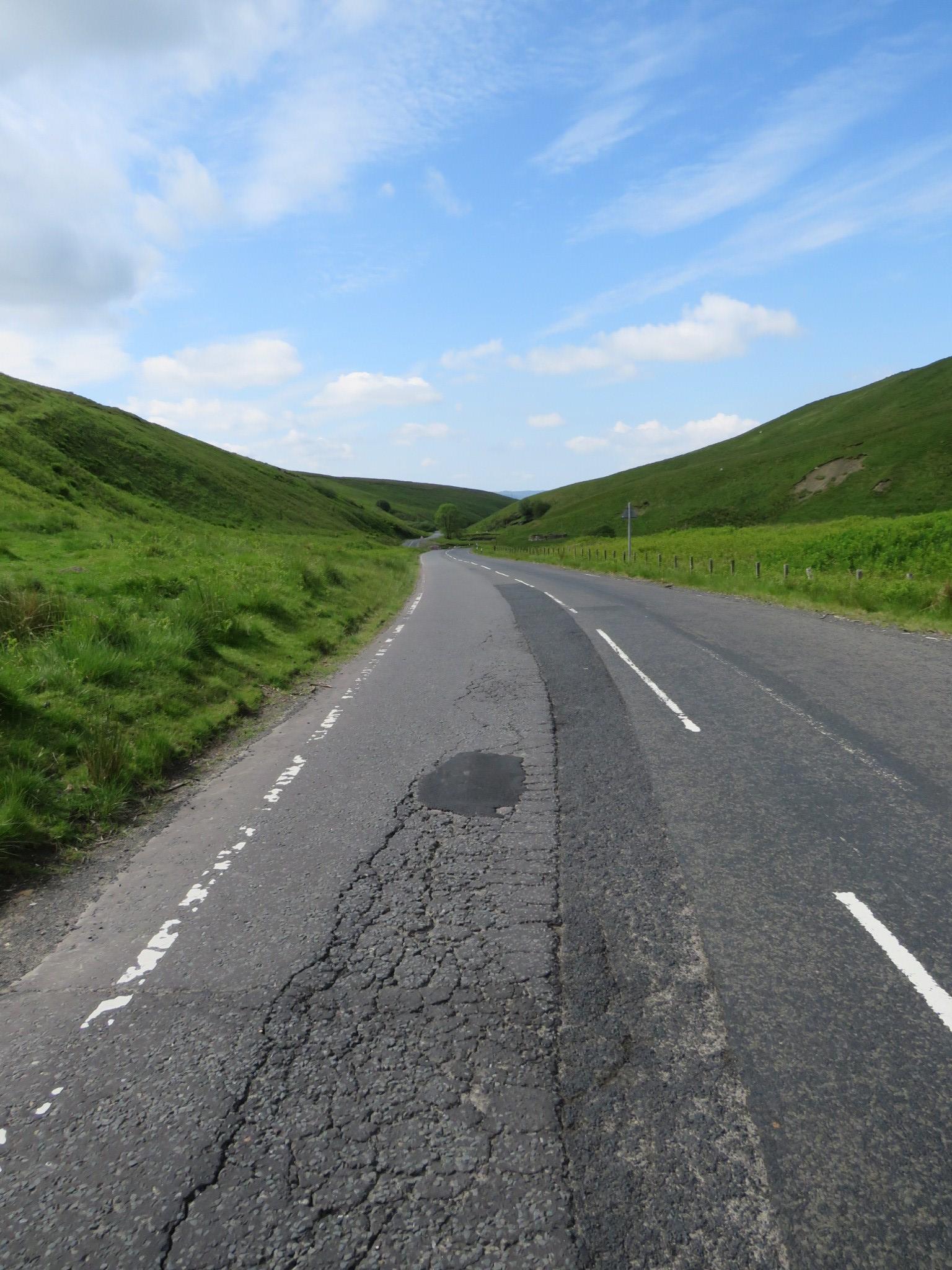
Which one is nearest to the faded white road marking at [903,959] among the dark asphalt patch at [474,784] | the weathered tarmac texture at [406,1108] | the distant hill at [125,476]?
the weathered tarmac texture at [406,1108]

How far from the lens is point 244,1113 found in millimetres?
2779

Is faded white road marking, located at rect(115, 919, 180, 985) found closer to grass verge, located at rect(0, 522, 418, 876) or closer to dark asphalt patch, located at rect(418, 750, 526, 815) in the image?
grass verge, located at rect(0, 522, 418, 876)

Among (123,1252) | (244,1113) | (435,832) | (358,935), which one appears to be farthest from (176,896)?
(123,1252)

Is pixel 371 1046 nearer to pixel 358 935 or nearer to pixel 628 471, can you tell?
pixel 358 935

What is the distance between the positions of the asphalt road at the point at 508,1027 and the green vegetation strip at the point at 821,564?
12.0 m

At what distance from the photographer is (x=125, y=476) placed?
2594 inches

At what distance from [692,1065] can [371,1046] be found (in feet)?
4.26

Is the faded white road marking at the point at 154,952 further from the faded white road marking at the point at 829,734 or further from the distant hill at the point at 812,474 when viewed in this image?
the distant hill at the point at 812,474

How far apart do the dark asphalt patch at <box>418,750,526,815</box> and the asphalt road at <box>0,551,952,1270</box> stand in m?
0.05

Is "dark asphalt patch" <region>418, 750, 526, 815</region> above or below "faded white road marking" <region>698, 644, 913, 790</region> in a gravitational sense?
above

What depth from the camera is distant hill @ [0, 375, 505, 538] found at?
45062 millimetres

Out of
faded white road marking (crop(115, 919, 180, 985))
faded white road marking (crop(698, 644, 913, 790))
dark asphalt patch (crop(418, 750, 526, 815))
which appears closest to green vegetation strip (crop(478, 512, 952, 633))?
faded white road marking (crop(698, 644, 913, 790))

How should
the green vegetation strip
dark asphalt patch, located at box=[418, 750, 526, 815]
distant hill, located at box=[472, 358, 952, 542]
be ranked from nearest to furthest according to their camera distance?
1. dark asphalt patch, located at box=[418, 750, 526, 815]
2. the green vegetation strip
3. distant hill, located at box=[472, 358, 952, 542]

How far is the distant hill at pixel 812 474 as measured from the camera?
80062mm
